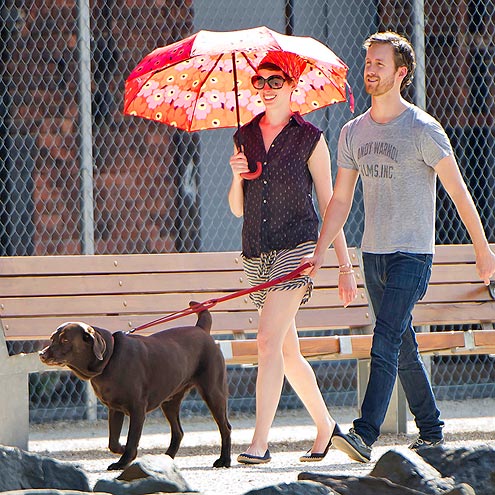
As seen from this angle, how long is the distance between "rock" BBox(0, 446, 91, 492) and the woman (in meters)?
1.73

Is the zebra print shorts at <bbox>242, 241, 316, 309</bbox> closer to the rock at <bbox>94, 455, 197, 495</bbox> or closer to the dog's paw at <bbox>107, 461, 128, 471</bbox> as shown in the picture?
the dog's paw at <bbox>107, 461, 128, 471</bbox>

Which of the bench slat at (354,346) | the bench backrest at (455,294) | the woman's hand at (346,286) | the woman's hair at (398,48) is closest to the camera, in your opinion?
the woman's hair at (398,48)

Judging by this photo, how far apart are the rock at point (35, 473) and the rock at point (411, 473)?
3.26ft

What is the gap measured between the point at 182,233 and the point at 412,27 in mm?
2345

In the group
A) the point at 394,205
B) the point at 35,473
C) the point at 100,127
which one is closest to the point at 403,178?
the point at 394,205

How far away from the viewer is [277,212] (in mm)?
5898

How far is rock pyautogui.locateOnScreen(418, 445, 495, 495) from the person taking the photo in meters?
4.19

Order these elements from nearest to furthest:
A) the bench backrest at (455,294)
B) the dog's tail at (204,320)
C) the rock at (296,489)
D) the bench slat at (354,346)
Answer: the rock at (296,489), the dog's tail at (204,320), the bench slat at (354,346), the bench backrest at (455,294)

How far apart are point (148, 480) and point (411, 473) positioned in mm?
851

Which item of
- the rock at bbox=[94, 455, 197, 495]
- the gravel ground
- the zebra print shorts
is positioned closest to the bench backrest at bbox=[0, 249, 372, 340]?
the gravel ground

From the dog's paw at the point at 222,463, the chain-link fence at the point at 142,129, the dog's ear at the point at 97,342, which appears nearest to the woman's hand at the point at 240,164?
the dog's ear at the point at 97,342

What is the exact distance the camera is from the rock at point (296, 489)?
3.73 meters

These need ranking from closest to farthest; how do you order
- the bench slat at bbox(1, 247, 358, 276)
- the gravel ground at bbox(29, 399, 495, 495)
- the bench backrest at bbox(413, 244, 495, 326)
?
the gravel ground at bbox(29, 399, 495, 495) → the bench slat at bbox(1, 247, 358, 276) → the bench backrest at bbox(413, 244, 495, 326)

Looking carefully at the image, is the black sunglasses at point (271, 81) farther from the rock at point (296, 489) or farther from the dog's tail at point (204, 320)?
the rock at point (296, 489)
